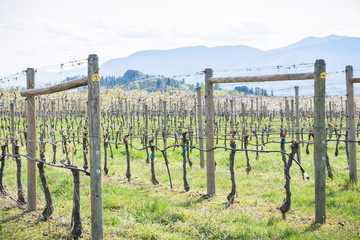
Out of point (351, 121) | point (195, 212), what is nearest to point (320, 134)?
point (195, 212)

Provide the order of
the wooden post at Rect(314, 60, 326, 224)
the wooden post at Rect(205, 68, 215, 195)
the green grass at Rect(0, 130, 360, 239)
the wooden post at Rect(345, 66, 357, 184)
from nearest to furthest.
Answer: the green grass at Rect(0, 130, 360, 239)
the wooden post at Rect(314, 60, 326, 224)
the wooden post at Rect(205, 68, 215, 195)
the wooden post at Rect(345, 66, 357, 184)

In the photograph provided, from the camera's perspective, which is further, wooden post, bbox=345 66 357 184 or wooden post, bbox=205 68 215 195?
wooden post, bbox=345 66 357 184

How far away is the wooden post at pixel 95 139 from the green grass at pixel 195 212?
23.1 inches

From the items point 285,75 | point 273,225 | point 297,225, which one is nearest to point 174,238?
point 273,225

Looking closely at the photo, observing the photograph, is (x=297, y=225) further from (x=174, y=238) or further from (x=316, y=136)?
(x=174, y=238)

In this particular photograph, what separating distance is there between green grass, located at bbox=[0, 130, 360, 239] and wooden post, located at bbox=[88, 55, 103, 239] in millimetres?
587

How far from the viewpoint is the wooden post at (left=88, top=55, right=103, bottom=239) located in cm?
422

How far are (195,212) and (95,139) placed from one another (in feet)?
7.94

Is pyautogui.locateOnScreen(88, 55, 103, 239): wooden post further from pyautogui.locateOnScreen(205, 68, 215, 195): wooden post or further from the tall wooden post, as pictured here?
pyautogui.locateOnScreen(205, 68, 215, 195): wooden post

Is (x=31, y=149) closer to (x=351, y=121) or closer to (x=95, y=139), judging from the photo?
(x=95, y=139)

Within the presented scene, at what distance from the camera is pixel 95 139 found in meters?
4.25

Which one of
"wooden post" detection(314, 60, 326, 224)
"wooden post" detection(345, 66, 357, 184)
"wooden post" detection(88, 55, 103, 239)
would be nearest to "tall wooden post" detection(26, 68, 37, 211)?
"wooden post" detection(88, 55, 103, 239)

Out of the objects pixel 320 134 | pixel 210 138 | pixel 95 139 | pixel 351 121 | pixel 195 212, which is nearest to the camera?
pixel 95 139

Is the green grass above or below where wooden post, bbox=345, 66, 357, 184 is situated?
below
